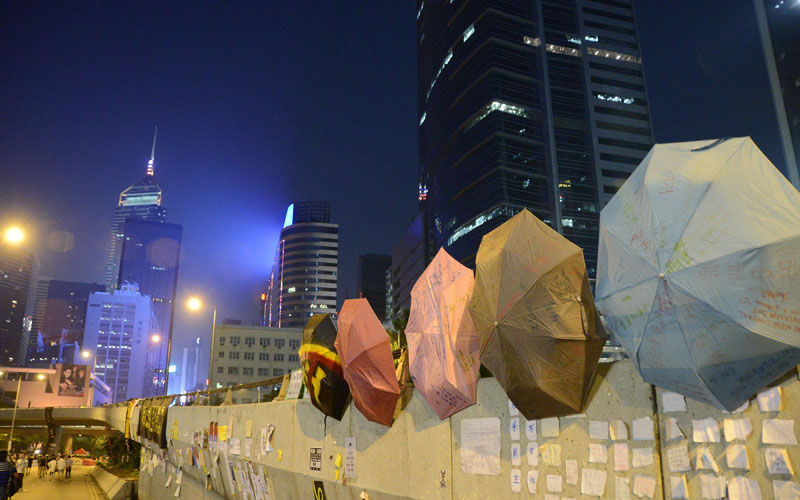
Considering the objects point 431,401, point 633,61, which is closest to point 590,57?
point 633,61

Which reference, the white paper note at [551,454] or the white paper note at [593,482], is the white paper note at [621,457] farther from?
the white paper note at [551,454]

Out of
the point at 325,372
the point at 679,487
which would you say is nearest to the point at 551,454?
the point at 679,487

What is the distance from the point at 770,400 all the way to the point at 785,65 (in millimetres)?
102090

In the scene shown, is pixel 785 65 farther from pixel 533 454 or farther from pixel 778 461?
pixel 778 461

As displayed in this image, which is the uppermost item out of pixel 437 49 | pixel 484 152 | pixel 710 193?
pixel 437 49

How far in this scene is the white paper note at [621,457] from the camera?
3.95 metres


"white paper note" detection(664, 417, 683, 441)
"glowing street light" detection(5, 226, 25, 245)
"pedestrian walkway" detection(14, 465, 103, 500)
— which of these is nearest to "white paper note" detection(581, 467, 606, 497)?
"white paper note" detection(664, 417, 683, 441)

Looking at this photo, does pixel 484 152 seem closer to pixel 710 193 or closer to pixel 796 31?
pixel 796 31

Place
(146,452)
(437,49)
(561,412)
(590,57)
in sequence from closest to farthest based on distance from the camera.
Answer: (561,412) → (146,452) → (590,57) → (437,49)

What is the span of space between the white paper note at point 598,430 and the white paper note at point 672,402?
520 mm

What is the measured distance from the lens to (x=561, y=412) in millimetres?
4344

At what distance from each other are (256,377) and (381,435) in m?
119

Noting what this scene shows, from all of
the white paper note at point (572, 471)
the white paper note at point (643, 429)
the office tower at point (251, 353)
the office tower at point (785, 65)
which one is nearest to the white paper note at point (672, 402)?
the white paper note at point (643, 429)

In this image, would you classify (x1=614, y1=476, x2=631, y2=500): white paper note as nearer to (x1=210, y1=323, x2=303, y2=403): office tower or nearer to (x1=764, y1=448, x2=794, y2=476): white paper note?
(x1=764, y1=448, x2=794, y2=476): white paper note
